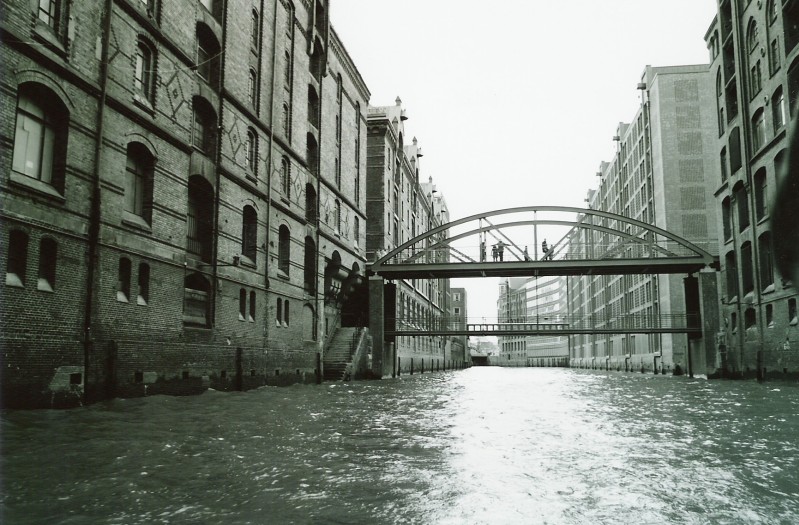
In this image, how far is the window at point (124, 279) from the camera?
15.4 m

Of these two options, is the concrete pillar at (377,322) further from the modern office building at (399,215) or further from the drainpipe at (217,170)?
the drainpipe at (217,170)

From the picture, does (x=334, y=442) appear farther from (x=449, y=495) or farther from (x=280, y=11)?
(x=280, y=11)

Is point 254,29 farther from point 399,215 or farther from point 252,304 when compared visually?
point 399,215

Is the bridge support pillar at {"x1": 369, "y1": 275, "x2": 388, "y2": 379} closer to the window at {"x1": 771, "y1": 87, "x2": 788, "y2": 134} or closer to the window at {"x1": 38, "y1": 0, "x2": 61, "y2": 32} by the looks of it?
the window at {"x1": 771, "y1": 87, "x2": 788, "y2": 134}

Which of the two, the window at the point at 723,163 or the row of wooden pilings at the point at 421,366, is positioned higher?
the window at the point at 723,163

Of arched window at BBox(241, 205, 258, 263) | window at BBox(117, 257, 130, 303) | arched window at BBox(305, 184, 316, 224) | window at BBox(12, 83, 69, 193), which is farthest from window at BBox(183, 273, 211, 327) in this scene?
arched window at BBox(305, 184, 316, 224)

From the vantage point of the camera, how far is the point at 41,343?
12.4 meters

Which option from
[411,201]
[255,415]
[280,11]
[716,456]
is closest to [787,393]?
[716,456]

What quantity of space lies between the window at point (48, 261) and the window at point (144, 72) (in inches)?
Result: 213

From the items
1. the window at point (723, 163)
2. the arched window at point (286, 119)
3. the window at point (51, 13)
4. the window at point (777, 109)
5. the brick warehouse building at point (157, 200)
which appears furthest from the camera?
the window at point (723, 163)

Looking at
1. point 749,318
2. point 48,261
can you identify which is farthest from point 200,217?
point 749,318

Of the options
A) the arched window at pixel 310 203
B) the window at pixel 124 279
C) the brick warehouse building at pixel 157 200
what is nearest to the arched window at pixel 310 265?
the brick warehouse building at pixel 157 200

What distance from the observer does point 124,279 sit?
51.4 feet

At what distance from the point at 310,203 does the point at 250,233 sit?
7449mm
